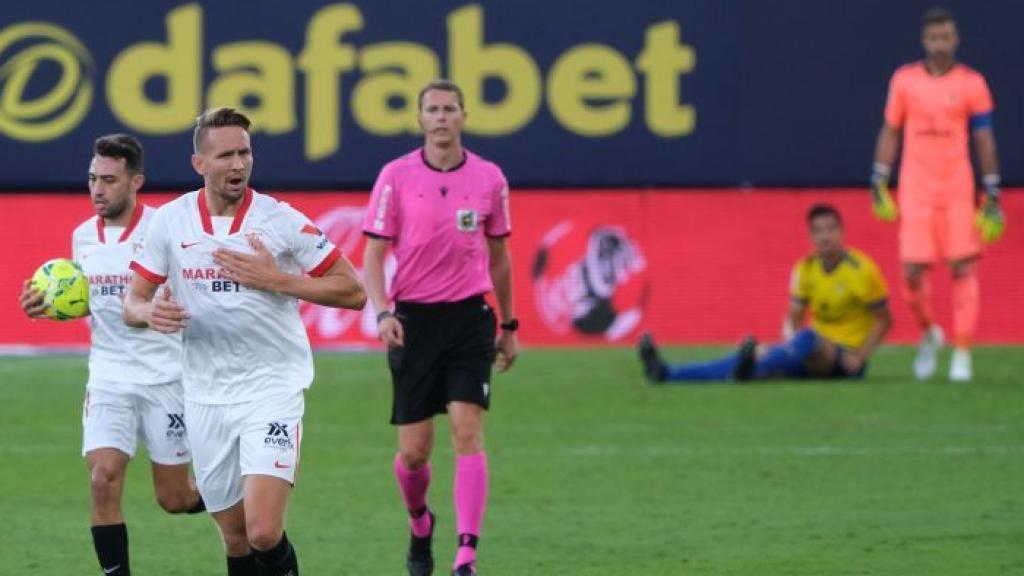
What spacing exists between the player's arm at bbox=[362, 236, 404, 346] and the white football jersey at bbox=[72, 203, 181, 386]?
1015 mm

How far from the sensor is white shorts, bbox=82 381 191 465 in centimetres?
950

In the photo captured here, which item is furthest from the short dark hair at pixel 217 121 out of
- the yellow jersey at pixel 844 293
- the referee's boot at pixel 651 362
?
the yellow jersey at pixel 844 293

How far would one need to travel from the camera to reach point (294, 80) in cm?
2156

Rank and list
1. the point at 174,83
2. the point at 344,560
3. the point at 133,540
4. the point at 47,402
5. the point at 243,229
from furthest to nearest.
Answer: the point at 174,83, the point at 47,402, the point at 133,540, the point at 344,560, the point at 243,229

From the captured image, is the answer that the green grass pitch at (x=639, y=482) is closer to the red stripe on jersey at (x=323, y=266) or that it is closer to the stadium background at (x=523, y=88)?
A: the red stripe on jersey at (x=323, y=266)

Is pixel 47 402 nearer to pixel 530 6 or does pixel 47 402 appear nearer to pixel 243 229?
pixel 530 6

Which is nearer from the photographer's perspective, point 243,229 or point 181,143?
point 243,229

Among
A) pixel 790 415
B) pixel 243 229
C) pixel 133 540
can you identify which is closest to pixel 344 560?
pixel 133 540

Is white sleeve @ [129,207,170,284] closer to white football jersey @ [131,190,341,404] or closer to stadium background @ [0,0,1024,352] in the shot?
white football jersey @ [131,190,341,404]

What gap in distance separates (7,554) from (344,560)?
1627 mm

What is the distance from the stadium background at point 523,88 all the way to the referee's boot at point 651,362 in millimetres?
3575

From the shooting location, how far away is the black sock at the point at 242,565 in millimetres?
8594

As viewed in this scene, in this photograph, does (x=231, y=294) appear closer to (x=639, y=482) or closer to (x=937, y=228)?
(x=639, y=482)

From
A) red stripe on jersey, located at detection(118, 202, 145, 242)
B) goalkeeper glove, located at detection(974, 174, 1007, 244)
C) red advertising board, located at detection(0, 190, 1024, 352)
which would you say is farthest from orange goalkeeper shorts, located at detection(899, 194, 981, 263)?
red stripe on jersey, located at detection(118, 202, 145, 242)
